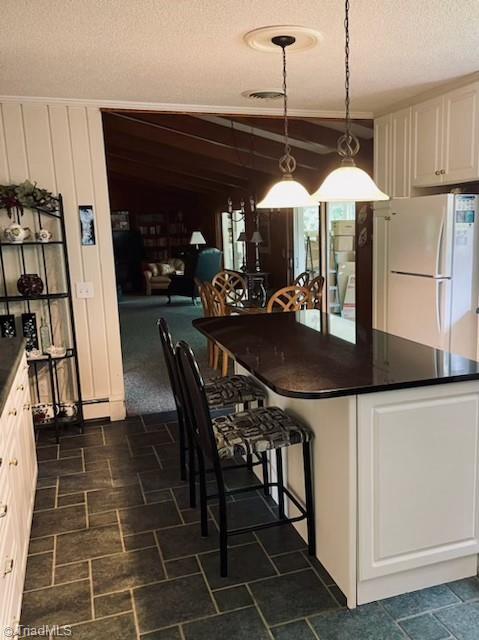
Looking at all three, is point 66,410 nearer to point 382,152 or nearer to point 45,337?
point 45,337

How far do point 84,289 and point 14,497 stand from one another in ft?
7.03

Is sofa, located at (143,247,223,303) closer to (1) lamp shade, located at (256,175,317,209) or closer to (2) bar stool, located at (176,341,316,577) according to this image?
(1) lamp shade, located at (256,175,317,209)

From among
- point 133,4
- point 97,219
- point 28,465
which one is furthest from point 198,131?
point 28,465

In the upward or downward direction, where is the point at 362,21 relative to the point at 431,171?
upward

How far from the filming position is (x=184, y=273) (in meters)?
11.3

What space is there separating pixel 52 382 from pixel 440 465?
9.44 ft

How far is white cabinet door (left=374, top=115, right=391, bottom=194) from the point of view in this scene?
4.46 meters

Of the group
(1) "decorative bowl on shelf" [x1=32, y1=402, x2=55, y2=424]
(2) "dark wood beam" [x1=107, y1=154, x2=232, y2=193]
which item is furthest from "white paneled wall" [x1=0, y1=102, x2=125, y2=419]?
(2) "dark wood beam" [x1=107, y1=154, x2=232, y2=193]

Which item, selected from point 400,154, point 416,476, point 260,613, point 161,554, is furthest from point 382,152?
point 260,613

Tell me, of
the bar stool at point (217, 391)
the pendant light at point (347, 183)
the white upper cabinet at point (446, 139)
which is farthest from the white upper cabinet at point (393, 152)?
the bar stool at point (217, 391)

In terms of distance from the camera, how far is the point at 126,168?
37.0 feet

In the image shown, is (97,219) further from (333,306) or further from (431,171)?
(333,306)

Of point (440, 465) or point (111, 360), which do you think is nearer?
point (440, 465)

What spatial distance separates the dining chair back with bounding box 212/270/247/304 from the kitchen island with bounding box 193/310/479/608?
354cm
